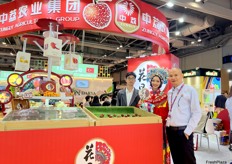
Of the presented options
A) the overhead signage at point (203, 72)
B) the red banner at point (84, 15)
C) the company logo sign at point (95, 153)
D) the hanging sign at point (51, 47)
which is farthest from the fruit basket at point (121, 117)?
the overhead signage at point (203, 72)

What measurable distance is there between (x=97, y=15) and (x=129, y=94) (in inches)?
62.5

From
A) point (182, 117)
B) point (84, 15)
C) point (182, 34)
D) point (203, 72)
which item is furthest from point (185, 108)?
point (203, 72)

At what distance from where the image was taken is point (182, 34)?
7.96 metres

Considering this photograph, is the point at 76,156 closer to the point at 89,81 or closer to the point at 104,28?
the point at 104,28

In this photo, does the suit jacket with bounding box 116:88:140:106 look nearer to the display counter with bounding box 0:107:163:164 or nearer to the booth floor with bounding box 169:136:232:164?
the display counter with bounding box 0:107:163:164

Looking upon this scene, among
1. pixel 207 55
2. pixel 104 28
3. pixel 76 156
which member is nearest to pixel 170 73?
pixel 76 156

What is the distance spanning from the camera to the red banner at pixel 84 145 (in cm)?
142

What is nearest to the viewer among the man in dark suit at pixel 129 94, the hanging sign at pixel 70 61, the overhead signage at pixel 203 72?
the man in dark suit at pixel 129 94

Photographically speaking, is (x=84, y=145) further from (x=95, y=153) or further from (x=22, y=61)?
(x=22, y=61)

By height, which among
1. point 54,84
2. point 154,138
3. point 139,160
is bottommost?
point 139,160

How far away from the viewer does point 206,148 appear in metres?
4.83

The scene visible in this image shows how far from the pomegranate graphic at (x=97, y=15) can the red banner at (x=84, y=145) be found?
2.38 m

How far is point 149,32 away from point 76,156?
3.23 m

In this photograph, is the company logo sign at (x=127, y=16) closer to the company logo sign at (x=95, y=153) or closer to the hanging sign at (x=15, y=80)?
the hanging sign at (x=15, y=80)
